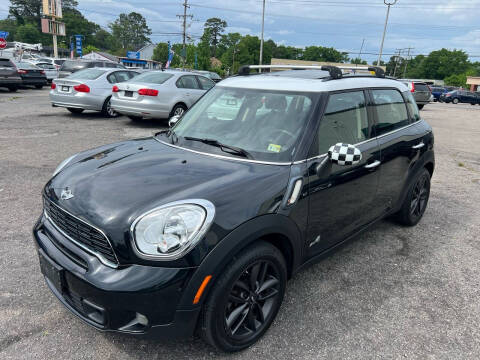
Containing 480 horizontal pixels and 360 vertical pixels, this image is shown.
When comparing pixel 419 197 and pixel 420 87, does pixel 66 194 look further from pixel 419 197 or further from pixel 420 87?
pixel 420 87

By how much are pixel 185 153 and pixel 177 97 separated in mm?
Result: 7611

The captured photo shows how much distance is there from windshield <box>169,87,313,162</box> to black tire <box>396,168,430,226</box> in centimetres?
200

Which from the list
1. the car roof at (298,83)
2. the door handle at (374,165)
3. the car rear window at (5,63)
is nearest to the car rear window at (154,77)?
the car roof at (298,83)

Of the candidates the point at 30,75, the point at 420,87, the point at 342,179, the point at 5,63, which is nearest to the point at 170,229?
the point at 342,179

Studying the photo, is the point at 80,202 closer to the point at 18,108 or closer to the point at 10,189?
the point at 10,189

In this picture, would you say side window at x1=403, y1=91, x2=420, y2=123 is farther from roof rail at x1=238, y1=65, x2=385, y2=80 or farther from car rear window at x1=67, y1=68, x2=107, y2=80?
car rear window at x1=67, y1=68, x2=107, y2=80

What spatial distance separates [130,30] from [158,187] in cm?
15359

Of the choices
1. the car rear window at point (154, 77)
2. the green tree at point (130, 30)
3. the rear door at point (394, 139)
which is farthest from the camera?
the green tree at point (130, 30)

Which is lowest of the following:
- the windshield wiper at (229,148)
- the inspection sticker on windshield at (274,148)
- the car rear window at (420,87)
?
the windshield wiper at (229,148)

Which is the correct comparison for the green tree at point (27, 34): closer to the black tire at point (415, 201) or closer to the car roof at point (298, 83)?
the car roof at point (298, 83)

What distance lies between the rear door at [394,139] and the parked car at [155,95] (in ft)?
21.8

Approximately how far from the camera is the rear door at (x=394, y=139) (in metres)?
3.40

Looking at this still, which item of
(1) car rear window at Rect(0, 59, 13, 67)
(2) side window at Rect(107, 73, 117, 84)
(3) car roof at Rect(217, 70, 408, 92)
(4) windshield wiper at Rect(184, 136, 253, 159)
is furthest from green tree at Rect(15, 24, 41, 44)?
(4) windshield wiper at Rect(184, 136, 253, 159)

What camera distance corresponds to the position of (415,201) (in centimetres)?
433
